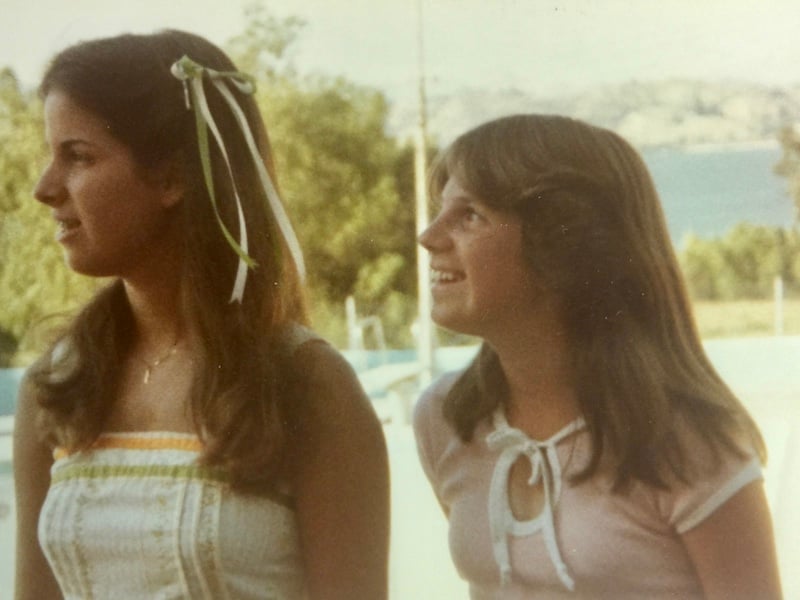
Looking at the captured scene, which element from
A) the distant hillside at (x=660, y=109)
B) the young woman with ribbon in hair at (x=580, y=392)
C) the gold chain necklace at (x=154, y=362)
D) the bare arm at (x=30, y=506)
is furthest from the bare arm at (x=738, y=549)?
the bare arm at (x=30, y=506)

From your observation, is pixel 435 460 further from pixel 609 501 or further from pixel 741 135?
pixel 741 135

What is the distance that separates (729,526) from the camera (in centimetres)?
78

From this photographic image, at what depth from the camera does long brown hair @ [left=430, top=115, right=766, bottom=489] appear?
81cm

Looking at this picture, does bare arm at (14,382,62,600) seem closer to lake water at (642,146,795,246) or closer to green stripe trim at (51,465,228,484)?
green stripe trim at (51,465,228,484)

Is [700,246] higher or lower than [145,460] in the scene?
higher

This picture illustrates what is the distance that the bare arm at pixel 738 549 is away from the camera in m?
0.78

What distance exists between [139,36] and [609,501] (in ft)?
1.95

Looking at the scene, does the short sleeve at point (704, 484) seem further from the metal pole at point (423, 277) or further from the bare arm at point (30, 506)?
the bare arm at point (30, 506)

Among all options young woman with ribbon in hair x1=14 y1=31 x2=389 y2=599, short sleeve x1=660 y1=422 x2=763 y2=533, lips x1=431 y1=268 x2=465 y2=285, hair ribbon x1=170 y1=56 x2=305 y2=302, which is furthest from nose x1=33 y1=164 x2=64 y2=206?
short sleeve x1=660 y1=422 x2=763 y2=533

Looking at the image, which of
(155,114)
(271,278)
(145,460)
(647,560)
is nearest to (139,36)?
(155,114)

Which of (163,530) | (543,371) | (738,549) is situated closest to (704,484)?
(738,549)

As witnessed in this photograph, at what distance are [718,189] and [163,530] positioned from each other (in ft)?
1.89

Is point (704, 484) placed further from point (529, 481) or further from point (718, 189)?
point (718, 189)

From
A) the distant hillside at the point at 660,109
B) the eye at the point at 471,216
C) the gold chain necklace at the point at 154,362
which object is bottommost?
the gold chain necklace at the point at 154,362
